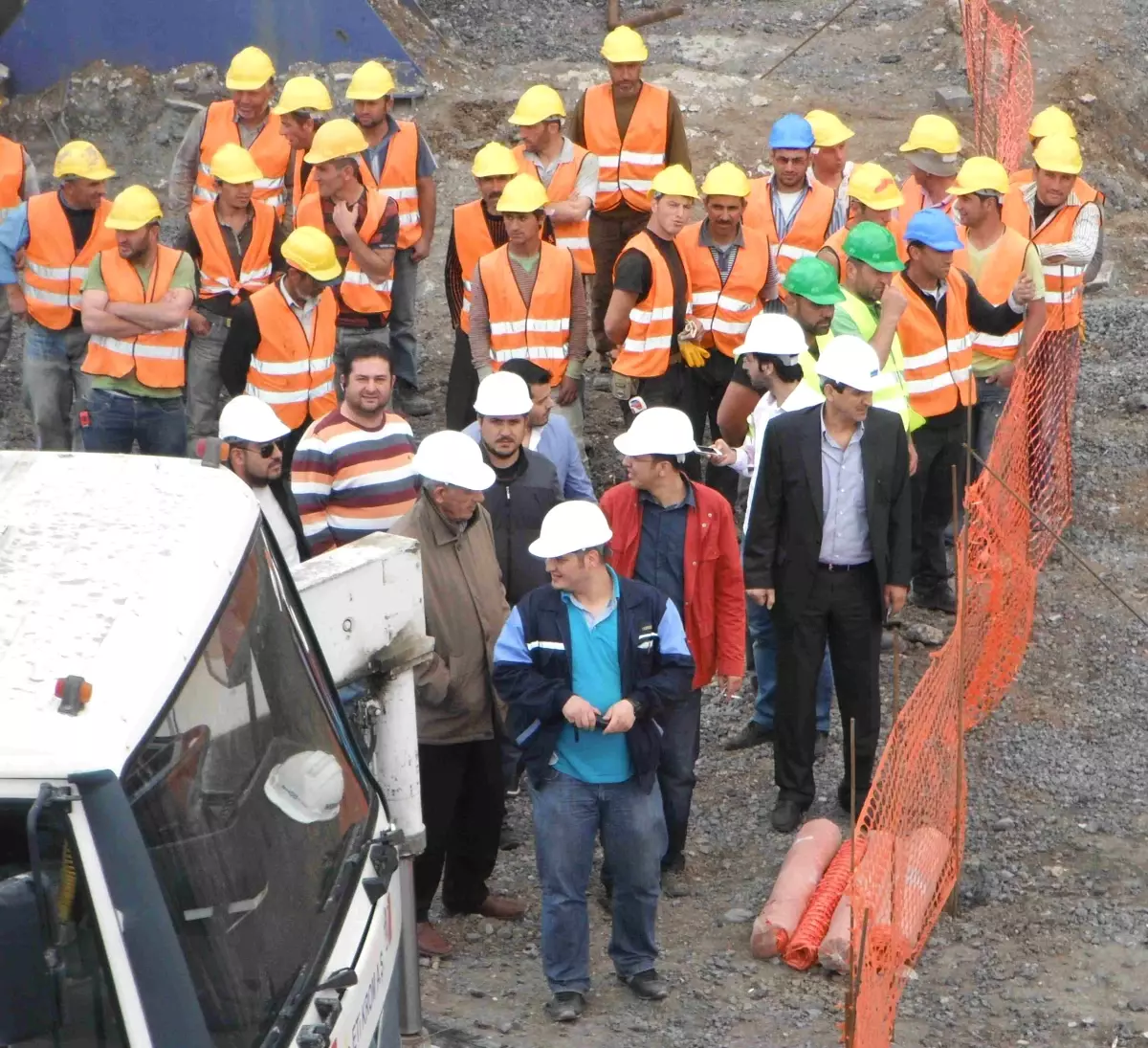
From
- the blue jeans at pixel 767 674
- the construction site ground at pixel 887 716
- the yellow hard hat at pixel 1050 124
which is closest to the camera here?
the construction site ground at pixel 887 716

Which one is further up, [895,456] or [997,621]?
[895,456]

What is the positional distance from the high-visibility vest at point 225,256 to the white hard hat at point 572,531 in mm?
4170

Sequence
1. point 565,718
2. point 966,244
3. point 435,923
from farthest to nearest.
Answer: point 966,244
point 435,923
point 565,718

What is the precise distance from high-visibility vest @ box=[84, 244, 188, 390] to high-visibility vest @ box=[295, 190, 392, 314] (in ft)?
3.27

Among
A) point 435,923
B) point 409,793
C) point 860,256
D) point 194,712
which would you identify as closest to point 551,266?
point 860,256

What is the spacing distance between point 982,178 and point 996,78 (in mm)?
7656

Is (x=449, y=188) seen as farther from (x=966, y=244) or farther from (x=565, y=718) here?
(x=565, y=718)

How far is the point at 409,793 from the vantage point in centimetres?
475

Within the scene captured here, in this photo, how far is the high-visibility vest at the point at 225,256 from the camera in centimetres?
938

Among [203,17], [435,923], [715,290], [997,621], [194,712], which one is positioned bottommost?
[435,923]

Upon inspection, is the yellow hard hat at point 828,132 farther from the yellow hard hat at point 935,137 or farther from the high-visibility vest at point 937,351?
the high-visibility vest at point 937,351

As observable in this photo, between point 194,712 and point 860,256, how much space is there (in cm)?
542

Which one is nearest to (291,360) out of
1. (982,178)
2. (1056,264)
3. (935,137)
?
(982,178)

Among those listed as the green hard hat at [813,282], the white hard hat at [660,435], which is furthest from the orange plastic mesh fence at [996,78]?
the white hard hat at [660,435]
